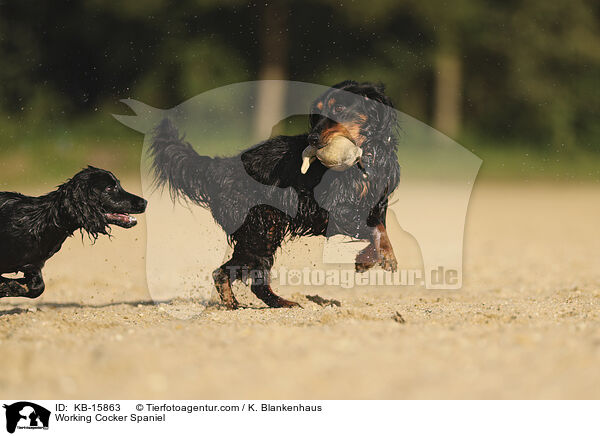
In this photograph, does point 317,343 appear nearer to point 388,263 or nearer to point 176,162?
point 388,263

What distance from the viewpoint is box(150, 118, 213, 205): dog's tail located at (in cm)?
514

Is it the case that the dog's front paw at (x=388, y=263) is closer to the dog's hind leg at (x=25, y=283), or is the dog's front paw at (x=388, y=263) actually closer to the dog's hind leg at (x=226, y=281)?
the dog's hind leg at (x=226, y=281)

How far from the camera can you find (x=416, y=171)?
20.2 m

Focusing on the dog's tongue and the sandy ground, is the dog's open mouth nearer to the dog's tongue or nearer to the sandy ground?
the dog's tongue

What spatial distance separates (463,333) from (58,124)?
19.6 m

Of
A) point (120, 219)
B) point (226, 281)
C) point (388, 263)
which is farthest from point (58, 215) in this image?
point (388, 263)

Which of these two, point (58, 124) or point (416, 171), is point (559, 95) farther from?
point (58, 124)
